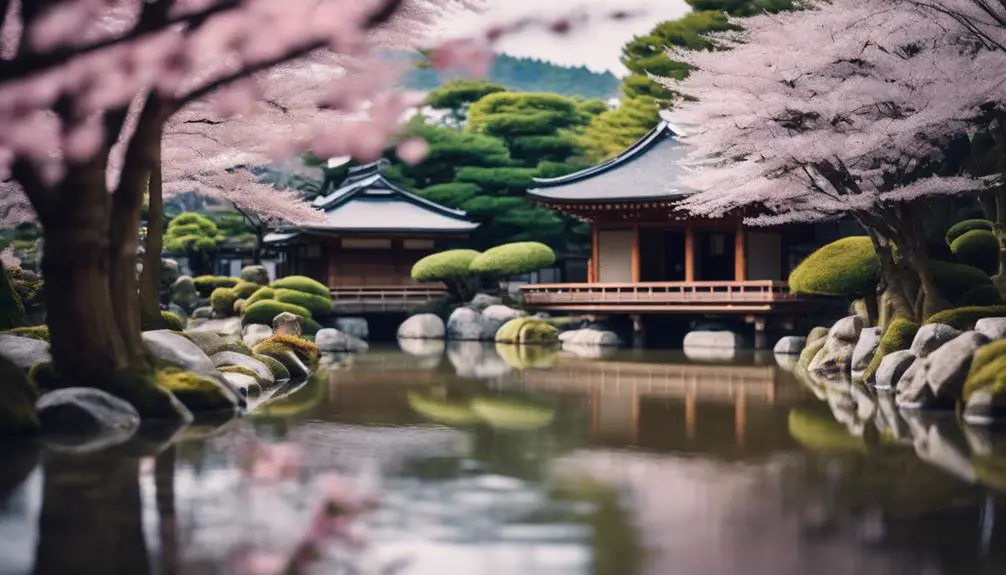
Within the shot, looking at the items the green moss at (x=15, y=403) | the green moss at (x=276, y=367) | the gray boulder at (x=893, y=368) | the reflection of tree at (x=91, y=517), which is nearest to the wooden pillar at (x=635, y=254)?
the green moss at (x=276, y=367)

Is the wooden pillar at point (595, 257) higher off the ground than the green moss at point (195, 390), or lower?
higher

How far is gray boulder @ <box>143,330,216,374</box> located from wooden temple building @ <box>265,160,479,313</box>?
885 inches

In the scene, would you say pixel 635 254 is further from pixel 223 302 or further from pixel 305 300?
pixel 223 302

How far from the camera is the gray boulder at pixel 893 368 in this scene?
593 inches

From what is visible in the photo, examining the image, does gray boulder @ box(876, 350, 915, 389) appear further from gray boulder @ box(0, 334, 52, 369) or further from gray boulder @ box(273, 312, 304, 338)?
gray boulder @ box(273, 312, 304, 338)

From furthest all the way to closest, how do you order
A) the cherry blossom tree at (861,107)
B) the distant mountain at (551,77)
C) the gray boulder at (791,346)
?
the distant mountain at (551,77) < the gray boulder at (791,346) < the cherry blossom tree at (861,107)

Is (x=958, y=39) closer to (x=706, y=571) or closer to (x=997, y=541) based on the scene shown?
(x=997, y=541)

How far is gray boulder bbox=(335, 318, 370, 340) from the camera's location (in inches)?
1378

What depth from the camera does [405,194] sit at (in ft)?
130

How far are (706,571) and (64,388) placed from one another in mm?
7775

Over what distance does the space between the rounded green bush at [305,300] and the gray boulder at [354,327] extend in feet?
7.61

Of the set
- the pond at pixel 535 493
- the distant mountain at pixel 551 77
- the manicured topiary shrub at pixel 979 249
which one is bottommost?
the pond at pixel 535 493

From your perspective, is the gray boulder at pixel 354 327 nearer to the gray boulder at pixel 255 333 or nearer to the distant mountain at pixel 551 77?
the gray boulder at pixel 255 333

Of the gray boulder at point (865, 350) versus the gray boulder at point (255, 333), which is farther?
the gray boulder at point (255, 333)
